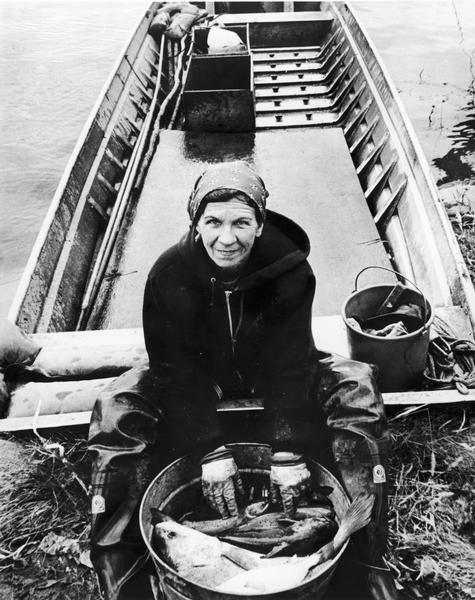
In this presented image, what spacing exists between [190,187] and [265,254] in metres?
3.45

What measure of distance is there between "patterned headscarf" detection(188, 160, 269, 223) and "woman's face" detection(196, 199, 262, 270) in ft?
0.16

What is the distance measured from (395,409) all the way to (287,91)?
6.13 m

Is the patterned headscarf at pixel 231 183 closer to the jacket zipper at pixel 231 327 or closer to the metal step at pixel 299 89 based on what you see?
the jacket zipper at pixel 231 327

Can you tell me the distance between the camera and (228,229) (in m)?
2.19

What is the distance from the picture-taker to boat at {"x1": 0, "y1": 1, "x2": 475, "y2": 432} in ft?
11.5

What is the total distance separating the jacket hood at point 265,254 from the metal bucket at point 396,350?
925mm

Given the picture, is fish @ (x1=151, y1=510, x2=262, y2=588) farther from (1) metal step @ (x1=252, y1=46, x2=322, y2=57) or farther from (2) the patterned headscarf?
(1) metal step @ (x1=252, y1=46, x2=322, y2=57)

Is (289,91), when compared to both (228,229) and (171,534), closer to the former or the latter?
(228,229)

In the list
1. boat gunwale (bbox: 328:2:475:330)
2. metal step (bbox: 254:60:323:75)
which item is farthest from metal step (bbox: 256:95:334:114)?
metal step (bbox: 254:60:323:75)

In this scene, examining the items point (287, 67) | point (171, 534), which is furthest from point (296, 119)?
point (171, 534)

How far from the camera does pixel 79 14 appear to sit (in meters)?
15.6

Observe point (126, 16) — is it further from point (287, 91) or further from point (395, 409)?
point (395, 409)

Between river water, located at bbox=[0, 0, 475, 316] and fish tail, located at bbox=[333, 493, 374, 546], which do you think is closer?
fish tail, located at bbox=[333, 493, 374, 546]

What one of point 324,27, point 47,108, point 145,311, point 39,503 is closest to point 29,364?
point 39,503
